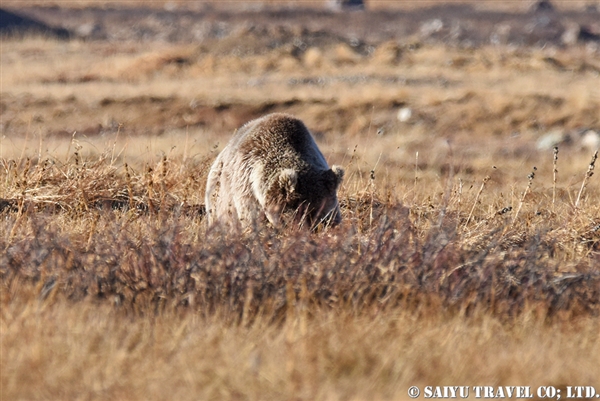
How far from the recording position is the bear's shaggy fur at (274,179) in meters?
6.37

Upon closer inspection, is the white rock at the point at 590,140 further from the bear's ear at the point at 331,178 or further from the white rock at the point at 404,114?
the bear's ear at the point at 331,178

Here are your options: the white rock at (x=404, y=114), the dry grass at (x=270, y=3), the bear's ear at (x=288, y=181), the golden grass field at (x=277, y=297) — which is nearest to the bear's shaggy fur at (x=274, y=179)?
the bear's ear at (x=288, y=181)

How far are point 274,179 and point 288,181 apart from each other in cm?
23

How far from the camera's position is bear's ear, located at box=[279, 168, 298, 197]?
20.7 ft

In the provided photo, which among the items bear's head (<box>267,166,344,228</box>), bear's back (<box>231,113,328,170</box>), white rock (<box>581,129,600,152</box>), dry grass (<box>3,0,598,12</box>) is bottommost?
white rock (<box>581,129,600,152</box>)

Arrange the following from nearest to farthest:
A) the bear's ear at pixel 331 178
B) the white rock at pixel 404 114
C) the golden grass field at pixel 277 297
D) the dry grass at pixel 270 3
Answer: the golden grass field at pixel 277 297 → the bear's ear at pixel 331 178 → the white rock at pixel 404 114 → the dry grass at pixel 270 3

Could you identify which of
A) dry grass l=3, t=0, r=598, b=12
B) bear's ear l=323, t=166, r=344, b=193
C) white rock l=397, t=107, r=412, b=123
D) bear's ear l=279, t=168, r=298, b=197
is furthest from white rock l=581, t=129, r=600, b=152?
dry grass l=3, t=0, r=598, b=12

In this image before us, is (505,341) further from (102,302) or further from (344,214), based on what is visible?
(344,214)

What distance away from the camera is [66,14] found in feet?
235

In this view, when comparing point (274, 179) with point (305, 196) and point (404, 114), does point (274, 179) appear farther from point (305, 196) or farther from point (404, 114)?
point (404, 114)

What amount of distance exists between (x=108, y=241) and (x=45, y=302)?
1171 millimetres

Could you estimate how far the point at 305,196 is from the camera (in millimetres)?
6426

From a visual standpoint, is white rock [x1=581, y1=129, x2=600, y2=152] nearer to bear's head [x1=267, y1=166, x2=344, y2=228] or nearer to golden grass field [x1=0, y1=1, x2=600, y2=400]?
golden grass field [x1=0, y1=1, x2=600, y2=400]

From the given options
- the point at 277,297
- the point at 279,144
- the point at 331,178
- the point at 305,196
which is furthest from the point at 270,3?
the point at 277,297
